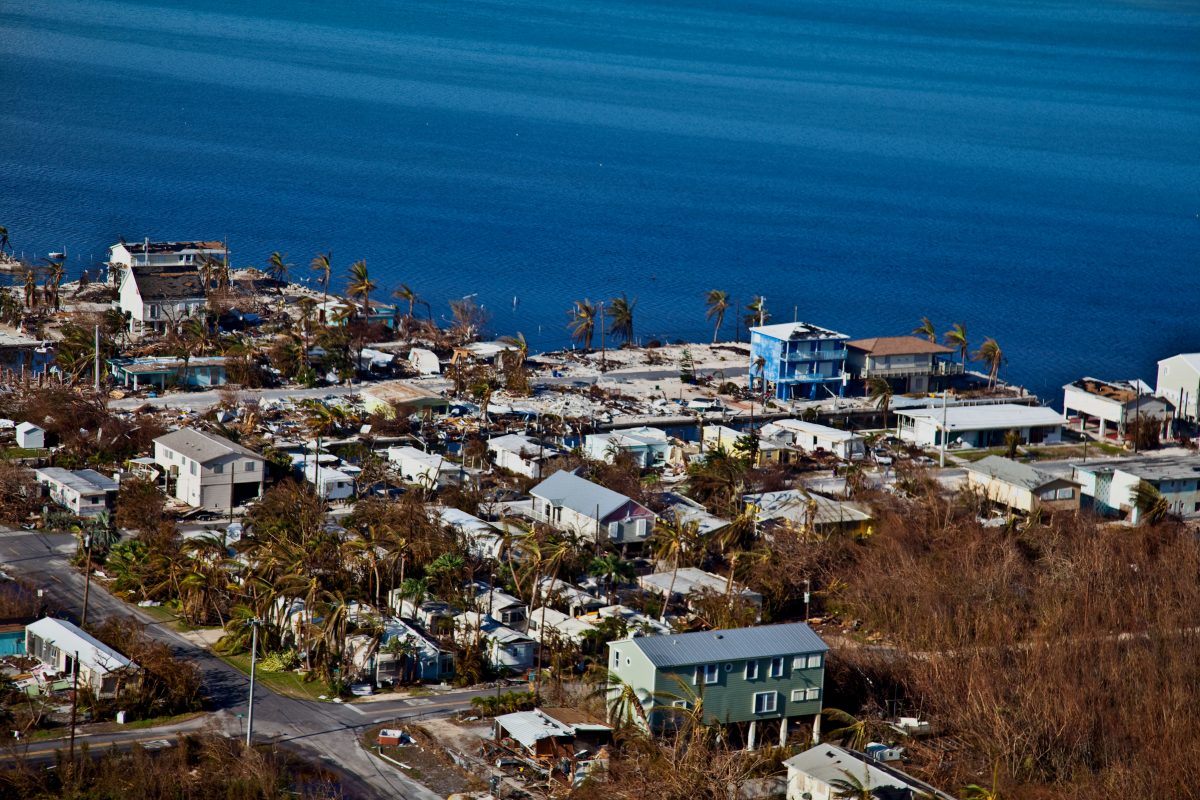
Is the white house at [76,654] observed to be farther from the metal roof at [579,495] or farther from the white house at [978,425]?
the white house at [978,425]

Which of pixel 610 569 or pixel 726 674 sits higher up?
pixel 610 569

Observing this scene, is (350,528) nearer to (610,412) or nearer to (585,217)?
(610,412)

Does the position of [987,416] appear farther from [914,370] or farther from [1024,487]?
[1024,487]

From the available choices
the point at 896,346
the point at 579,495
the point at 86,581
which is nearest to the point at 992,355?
the point at 896,346

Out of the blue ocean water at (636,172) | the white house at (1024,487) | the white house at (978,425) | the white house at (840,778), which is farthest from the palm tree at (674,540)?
the blue ocean water at (636,172)

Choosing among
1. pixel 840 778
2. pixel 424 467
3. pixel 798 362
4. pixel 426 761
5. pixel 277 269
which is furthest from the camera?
pixel 277 269

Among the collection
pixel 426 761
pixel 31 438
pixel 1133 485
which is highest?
pixel 1133 485

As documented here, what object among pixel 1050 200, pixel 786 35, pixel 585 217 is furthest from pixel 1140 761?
pixel 786 35
